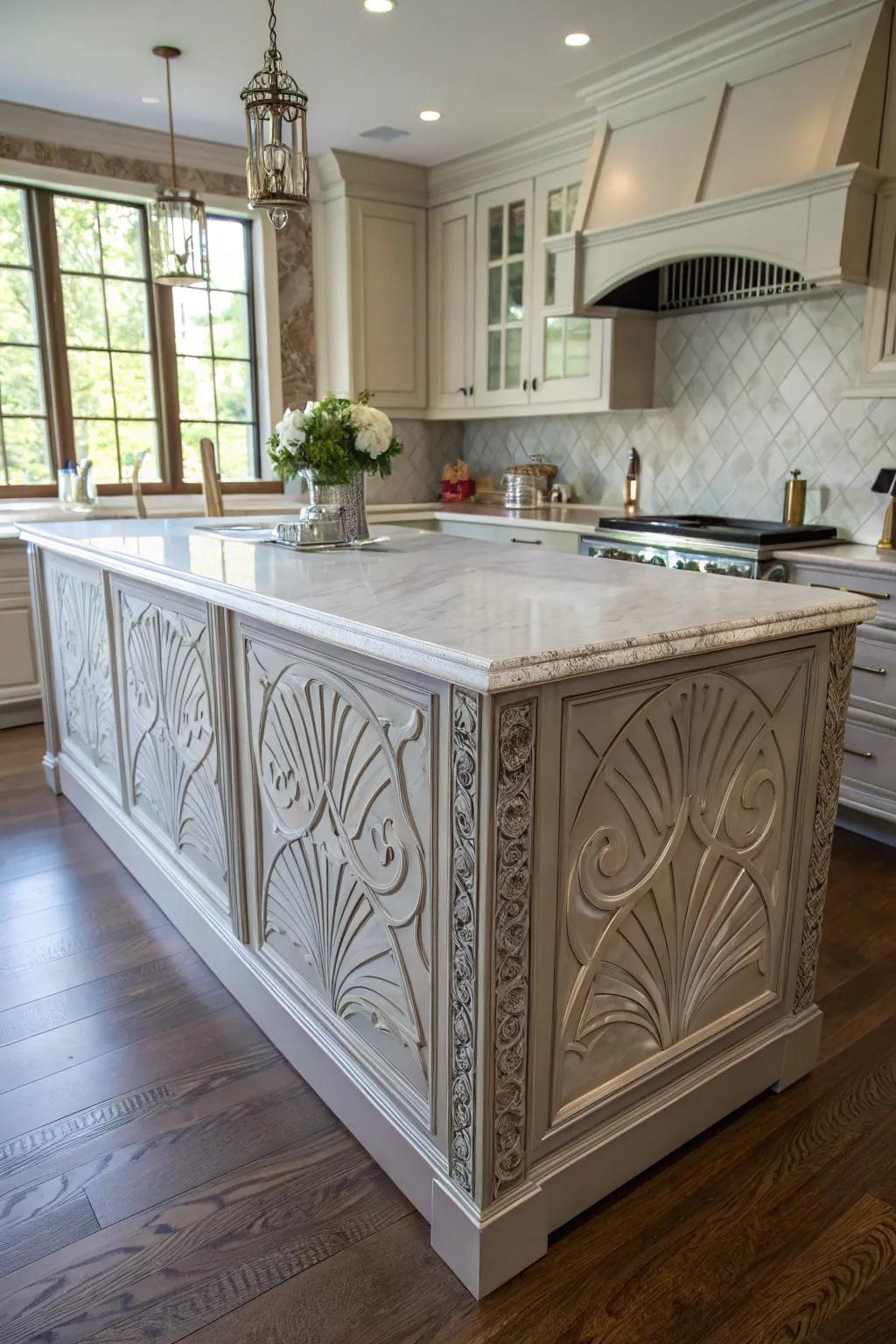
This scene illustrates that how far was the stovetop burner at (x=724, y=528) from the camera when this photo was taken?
10.5ft

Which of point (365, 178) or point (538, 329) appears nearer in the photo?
point (538, 329)

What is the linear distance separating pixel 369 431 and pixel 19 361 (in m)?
2.97

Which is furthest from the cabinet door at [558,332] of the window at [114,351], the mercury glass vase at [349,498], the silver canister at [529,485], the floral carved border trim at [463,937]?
the floral carved border trim at [463,937]

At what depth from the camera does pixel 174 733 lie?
2.31m

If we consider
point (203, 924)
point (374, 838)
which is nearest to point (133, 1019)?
point (203, 924)

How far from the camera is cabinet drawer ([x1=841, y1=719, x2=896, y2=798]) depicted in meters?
2.89

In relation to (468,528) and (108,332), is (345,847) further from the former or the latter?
(108,332)

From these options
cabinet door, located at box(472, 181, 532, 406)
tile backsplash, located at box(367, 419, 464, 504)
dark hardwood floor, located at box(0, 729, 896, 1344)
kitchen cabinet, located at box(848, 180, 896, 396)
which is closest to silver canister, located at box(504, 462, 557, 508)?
cabinet door, located at box(472, 181, 532, 406)

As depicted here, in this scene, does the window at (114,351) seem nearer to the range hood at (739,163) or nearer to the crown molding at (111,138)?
the crown molding at (111,138)

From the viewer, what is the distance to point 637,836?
145 centimetres

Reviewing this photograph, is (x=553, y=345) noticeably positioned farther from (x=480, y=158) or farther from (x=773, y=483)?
(x=773, y=483)

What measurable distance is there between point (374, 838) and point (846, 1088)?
111cm

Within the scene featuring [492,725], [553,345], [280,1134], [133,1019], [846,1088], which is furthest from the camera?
[553,345]

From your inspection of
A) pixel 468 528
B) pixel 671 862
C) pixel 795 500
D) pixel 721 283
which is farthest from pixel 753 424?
pixel 671 862
